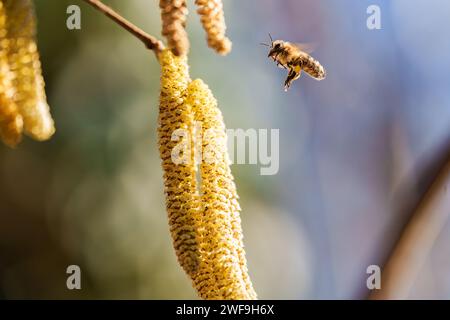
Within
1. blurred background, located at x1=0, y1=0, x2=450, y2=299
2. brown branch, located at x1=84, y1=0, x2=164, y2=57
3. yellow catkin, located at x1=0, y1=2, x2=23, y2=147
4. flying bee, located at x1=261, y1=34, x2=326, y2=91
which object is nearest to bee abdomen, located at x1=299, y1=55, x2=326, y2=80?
flying bee, located at x1=261, y1=34, x2=326, y2=91

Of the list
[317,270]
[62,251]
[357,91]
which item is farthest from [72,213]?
[357,91]

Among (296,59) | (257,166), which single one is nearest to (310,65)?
(296,59)

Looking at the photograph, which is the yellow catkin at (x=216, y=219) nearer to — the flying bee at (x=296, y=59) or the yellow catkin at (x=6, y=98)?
the yellow catkin at (x=6, y=98)

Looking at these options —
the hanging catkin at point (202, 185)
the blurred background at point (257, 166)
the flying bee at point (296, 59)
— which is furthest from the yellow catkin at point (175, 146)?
the blurred background at point (257, 166)

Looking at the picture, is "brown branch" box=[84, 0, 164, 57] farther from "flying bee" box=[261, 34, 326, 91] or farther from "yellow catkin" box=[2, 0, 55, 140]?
"flying bee" box=[261, 34, 326, 91]
